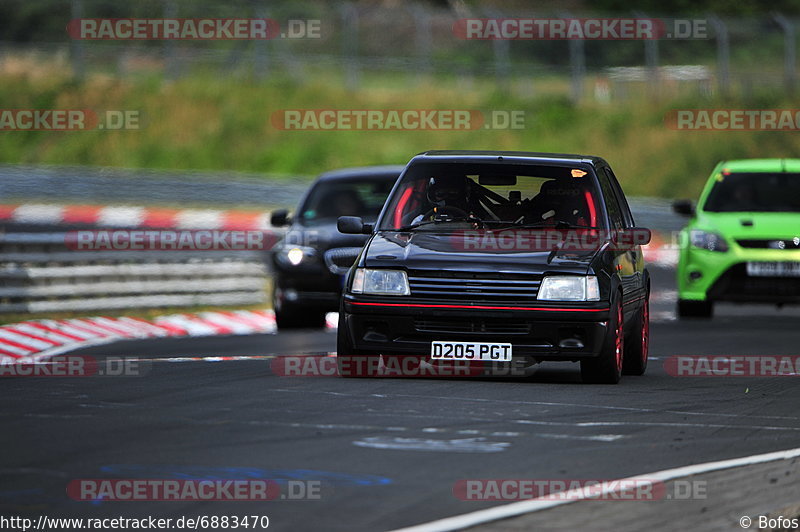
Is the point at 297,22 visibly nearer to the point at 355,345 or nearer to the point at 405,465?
the point at 355,345

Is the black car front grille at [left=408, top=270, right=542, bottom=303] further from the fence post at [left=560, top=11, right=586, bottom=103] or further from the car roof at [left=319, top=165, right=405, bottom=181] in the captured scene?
the fence post at [left=560, top=11, right=586, bottom=103]

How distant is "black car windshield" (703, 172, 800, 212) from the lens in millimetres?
18672

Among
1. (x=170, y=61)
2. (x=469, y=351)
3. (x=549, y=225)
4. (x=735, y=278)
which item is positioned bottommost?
(x=469, y=351)

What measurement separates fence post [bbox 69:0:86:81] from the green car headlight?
22.1 m

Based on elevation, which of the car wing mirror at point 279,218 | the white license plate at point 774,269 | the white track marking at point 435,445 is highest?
the car wing mirror at point 279,218

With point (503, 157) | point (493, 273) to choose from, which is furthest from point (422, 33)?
point (493, 273)

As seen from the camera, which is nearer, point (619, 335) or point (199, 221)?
point (619, 335)

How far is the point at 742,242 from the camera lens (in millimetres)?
17844

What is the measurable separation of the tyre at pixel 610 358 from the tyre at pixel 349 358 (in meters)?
1.38

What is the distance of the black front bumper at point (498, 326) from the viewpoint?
10.6 metres

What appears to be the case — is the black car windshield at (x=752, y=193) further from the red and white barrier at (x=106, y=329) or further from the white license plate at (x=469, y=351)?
the white license plate at (x=469, y=351)

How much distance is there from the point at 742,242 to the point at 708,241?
1.22ft

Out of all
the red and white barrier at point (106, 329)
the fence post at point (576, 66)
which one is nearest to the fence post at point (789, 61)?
the fence post at point (576, 66)

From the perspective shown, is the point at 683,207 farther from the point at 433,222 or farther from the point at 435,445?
the point at 435,445
